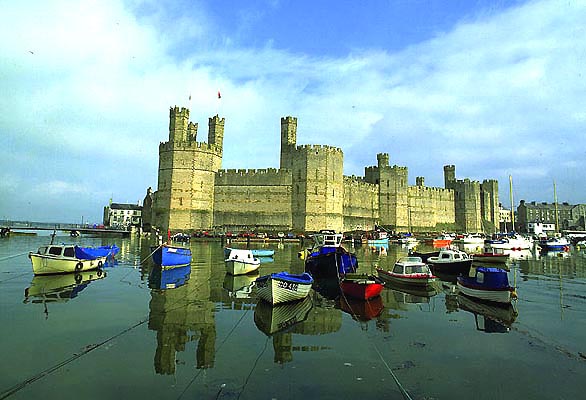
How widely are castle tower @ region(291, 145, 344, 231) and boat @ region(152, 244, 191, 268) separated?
29.0 m

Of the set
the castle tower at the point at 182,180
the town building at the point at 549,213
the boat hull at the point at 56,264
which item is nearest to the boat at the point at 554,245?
the castle tower at the point at 182,180

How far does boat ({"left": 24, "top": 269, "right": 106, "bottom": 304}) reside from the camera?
12.0 m

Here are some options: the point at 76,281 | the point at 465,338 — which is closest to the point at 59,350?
the point at 465,338

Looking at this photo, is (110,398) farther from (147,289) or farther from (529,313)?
(529,313)

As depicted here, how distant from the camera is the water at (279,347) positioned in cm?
571

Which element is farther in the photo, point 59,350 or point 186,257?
point 186,257

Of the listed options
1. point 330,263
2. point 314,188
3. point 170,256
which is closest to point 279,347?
point 330,263

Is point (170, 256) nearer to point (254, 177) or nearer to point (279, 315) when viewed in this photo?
point (279, 315)

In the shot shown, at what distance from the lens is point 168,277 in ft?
54.9

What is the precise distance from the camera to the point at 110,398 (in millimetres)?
5305

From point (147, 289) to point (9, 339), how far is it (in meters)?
5.99

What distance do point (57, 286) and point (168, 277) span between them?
417 centimetres

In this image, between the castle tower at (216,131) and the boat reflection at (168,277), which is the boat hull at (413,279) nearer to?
the boat reflection at (168,277)

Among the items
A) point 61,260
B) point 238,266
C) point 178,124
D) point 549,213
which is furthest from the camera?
point 549,213
